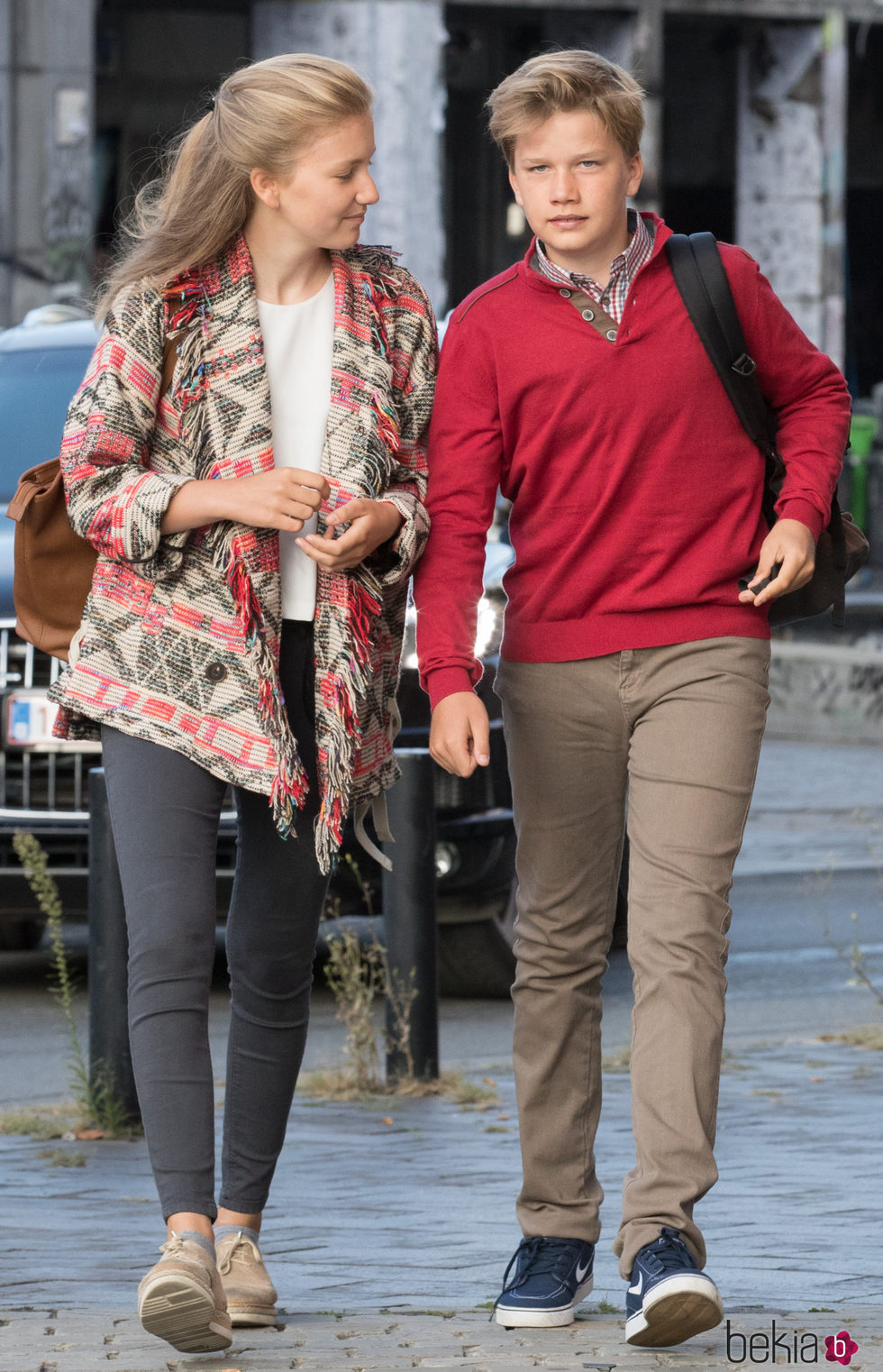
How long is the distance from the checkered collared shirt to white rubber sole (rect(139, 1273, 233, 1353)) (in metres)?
1.60

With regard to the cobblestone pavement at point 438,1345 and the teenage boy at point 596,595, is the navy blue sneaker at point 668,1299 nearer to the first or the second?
the cobblestone pavement at point 438,1345

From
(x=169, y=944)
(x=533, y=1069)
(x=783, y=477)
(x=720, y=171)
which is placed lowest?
(x=533, y=1069)

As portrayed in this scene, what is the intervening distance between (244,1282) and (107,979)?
1912 millimetres

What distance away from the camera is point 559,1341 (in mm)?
3578

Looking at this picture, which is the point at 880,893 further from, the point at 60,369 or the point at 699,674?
the point at 699,674

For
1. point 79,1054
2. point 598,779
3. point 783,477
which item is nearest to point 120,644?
point 598,779

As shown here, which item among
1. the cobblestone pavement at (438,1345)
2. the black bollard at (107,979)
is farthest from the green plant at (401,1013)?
the cobblestone pavement at (438,1345)

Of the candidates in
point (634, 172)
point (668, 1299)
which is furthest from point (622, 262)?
point (668, 1299)

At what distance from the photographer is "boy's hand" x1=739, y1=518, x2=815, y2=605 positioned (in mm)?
3713

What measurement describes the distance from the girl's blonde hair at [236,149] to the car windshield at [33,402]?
4.08 metres

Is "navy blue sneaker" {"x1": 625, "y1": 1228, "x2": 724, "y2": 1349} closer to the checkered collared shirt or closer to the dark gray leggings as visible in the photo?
the dark gray leggings

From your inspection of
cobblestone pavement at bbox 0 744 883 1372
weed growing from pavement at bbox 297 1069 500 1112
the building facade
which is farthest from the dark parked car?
the building facade

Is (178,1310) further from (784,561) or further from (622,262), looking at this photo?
(622,262)

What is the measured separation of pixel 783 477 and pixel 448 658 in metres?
0.63
